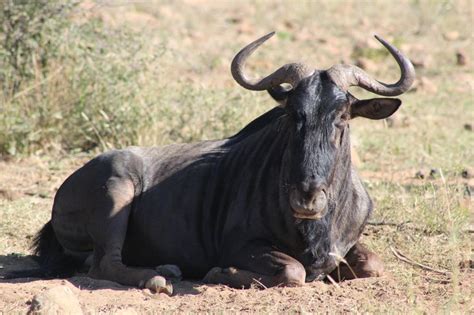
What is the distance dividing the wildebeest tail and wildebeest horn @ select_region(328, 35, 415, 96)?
8.15ft

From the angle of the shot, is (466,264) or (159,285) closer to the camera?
(159,285)

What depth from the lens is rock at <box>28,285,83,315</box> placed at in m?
5.87

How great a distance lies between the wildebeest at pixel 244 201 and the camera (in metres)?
6.80

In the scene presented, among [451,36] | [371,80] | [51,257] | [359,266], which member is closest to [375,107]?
[371,80]

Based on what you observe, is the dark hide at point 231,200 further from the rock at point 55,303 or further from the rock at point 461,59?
the rock at point 461,59

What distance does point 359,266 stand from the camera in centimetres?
723

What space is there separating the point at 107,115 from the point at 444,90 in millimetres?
5225

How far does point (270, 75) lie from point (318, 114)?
22.6 inches

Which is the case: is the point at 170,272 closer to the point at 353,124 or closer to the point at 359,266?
the point at 359,266

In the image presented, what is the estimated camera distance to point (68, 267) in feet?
26.5

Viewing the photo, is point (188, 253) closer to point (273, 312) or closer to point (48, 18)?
point (273, 312)

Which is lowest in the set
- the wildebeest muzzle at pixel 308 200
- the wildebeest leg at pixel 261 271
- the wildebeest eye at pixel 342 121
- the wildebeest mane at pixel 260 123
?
the wildebeest leg at pixel 261 271

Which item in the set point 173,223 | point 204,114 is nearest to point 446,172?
point 204,114

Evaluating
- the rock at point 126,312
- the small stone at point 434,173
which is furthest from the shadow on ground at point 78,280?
the small stone at point 434,173
